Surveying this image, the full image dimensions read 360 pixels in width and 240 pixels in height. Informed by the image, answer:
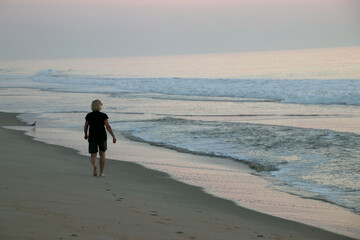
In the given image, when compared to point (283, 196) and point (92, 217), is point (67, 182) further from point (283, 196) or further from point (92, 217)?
point (283, 196)

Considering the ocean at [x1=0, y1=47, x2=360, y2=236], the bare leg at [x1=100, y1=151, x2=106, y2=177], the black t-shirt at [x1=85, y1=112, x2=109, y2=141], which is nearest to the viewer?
the black t-shirt at [x1=85, y1=112, x2=109, y2=141]

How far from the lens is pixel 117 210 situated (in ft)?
18.9

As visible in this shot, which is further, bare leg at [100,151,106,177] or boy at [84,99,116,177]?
bare leg at [100,151,106,177]

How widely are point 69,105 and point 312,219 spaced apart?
67.1ft

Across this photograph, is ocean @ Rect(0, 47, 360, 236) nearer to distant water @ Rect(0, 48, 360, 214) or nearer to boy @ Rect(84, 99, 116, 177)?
distant water @ Rect(0, 48, 360, 214)

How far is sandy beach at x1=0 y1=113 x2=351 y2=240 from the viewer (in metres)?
4.81

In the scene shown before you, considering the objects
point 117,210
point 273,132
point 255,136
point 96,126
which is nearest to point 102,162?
point 96,126

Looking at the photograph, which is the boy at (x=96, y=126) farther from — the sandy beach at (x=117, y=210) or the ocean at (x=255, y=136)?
the ocean at (x=255, y=136)

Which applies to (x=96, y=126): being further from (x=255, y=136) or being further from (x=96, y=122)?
(x=255, y=136)

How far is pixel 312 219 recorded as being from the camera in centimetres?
621

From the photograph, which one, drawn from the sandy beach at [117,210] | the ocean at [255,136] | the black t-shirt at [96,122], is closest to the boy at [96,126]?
the black t-shirt at [96,122]

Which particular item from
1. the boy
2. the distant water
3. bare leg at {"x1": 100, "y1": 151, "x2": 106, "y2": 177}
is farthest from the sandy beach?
the distant water

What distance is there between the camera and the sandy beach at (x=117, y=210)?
189 inches

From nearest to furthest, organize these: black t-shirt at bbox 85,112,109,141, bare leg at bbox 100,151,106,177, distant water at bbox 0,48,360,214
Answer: black t-shirt at bbox 85,112,109,141
bare leg at bbox 100,151,106,177
distant water at bbox 0,48,360,214
